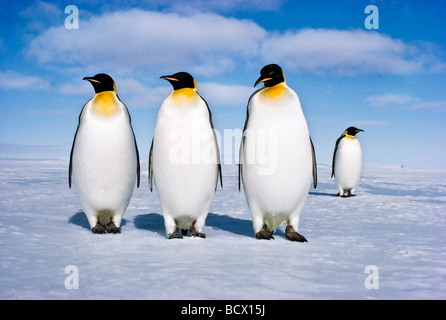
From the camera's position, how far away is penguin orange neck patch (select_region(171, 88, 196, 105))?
392cm

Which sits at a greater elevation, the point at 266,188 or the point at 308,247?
the point at 266,188

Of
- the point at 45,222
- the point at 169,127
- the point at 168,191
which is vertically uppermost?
the point at 169,127

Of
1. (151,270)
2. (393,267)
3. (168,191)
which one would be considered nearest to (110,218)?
(168,191)

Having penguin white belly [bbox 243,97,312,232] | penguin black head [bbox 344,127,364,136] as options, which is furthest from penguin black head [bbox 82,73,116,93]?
penguin black head [bbox 344,127,364,136]

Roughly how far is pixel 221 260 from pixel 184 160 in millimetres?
1090

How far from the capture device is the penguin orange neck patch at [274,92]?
389 centimetres

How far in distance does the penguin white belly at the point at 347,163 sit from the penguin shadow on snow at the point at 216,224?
4186mm

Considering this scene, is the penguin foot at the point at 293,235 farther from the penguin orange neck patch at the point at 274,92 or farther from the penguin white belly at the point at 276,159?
the penguin orange neck patch at the point at 274,92

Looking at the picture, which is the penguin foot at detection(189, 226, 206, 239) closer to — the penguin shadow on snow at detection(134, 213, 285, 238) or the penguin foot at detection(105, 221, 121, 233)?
the penguin shadow on snow at detection(134, 213, 285, 238)

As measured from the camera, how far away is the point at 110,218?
14.9 ft

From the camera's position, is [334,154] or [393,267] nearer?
[393,267]

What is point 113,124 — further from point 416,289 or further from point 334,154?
point 334,154
